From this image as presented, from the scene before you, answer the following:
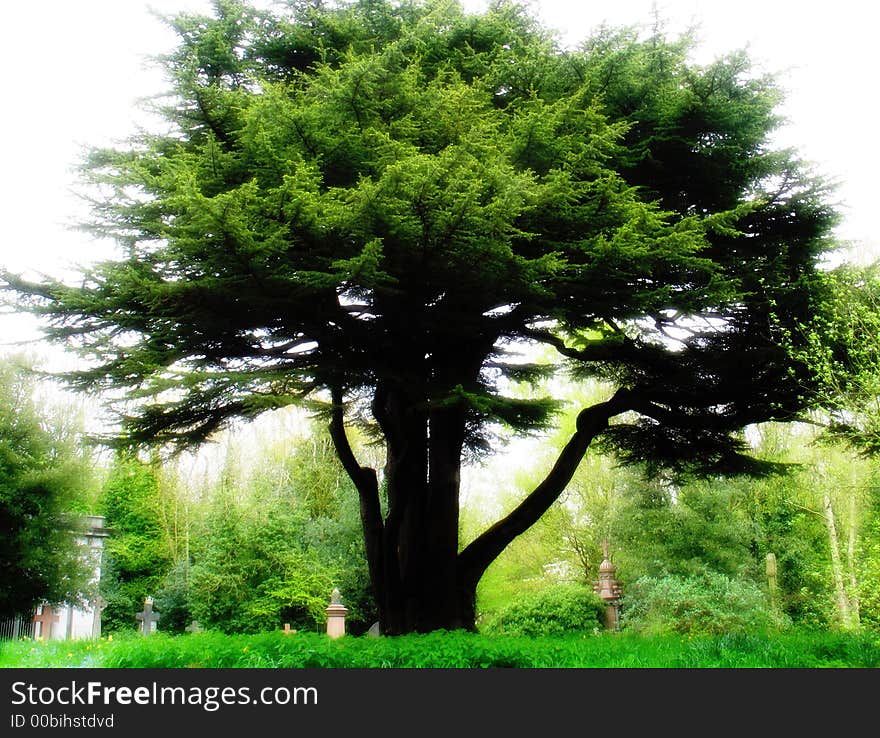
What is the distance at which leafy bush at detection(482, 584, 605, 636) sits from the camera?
15.3 m

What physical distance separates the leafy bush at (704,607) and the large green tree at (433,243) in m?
4.23

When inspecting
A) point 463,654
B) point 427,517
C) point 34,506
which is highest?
point 34,506

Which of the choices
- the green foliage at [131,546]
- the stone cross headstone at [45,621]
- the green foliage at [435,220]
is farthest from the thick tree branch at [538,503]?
the stone cross headstone at [45,621]

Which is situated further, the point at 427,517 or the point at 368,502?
the point at 368,502

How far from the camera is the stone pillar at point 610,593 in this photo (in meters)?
17.1

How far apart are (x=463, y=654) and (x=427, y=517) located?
3.90m

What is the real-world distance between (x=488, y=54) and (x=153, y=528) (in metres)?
25.5

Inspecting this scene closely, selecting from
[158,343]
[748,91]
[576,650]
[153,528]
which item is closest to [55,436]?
[153,528]

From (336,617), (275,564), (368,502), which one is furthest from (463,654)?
(275,564)

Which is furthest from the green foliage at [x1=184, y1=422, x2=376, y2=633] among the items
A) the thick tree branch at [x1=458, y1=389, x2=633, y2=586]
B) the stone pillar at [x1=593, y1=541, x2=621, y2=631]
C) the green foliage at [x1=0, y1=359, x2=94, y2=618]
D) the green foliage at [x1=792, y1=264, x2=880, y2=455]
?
the green foliage at [x1=792, y1=264, x2=880, y2=455]

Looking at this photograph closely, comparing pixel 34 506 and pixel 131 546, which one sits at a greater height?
pixel 34 506

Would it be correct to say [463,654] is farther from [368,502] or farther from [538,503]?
[368,502]

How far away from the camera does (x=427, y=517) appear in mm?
10891

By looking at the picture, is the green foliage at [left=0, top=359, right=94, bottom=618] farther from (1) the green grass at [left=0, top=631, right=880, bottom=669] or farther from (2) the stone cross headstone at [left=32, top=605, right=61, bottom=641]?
(1) the green grass at [left=0, top=631, right=880, bottom=669]
